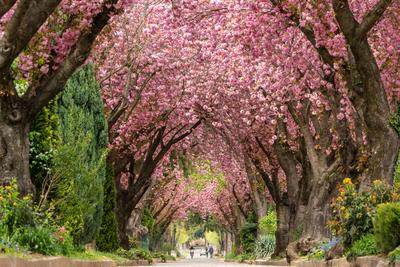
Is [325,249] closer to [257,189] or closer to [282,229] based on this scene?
[282,229]

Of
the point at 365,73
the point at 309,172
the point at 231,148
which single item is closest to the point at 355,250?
the point at 365,73

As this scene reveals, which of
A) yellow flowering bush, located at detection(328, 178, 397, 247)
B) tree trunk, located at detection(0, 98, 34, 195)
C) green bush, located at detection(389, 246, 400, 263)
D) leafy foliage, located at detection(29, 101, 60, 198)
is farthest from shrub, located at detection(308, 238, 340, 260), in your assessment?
tree trunk, located at detection(0, 98, 34, 195)

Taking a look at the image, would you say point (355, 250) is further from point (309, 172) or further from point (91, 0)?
point (309, 172)

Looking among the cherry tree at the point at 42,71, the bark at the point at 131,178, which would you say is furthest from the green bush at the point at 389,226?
the bark at the point at 131,178

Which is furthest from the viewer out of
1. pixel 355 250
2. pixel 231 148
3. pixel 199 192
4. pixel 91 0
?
pixel 199 192

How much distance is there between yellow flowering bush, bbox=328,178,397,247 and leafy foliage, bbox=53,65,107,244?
597cm

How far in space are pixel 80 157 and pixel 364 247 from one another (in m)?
7.12

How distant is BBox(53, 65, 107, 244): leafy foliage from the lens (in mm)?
17109

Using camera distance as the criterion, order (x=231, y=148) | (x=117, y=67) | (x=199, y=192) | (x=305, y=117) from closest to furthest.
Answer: (x=305, y=117) → (x=117, y=67) → (x=231, y=148) → (x=199, y=192)

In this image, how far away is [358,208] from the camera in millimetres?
15008

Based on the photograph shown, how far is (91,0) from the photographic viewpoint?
15203 mm

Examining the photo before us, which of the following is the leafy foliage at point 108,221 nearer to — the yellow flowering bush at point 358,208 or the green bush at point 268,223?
the green bush at point 268,223

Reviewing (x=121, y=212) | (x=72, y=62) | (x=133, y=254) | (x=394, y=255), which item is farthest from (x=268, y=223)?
(x=394, y=255)

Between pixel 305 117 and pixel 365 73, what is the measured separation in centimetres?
936
